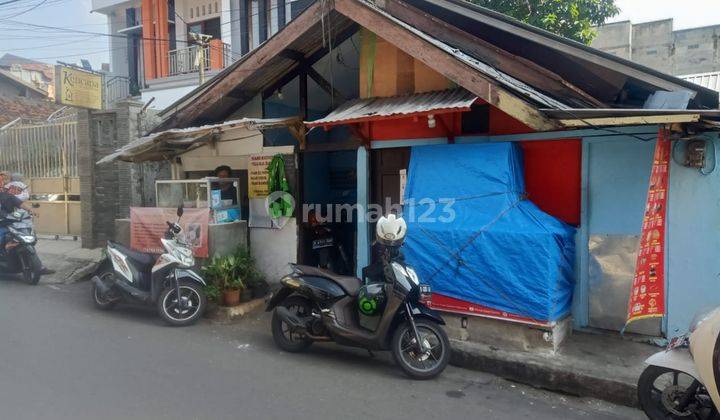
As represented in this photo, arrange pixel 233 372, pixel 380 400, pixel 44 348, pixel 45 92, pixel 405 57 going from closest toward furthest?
pixel 380 400, pixel 233 372, pixel 44 348, pixel 405 57, pixel 45 92

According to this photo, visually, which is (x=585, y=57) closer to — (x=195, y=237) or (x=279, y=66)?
(x=279, y=66)

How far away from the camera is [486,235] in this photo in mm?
5609

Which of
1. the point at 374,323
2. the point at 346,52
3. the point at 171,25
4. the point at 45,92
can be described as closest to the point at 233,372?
the point at 374,323

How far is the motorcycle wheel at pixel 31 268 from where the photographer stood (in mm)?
8820

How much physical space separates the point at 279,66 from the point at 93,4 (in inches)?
585

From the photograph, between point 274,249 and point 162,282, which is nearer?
point 162,282

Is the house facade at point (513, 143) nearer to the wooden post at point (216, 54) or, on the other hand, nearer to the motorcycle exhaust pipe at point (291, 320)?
the motorcycle exhaust pipe at point (291, 320)

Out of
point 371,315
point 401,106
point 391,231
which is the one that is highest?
point 401,106

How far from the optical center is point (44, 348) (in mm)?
5559

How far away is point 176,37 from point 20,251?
10601 mm

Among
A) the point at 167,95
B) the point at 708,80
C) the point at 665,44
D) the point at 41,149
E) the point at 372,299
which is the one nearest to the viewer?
the point at 372,299

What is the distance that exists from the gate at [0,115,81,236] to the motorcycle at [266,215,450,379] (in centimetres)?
828

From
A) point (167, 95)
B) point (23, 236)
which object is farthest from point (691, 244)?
point (167, 95)

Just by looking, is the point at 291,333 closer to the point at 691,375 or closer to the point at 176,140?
the point at 691,375
